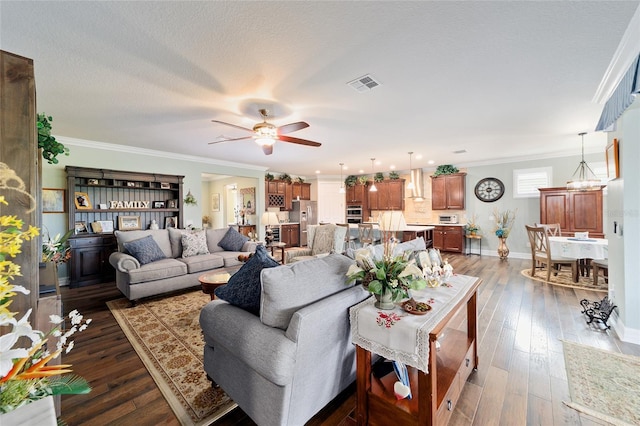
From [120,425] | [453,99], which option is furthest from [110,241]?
[453,99]

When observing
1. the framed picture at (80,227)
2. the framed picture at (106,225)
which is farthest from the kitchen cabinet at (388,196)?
the framed picture at (80,227)

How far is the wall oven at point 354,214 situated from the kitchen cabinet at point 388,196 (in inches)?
21.4

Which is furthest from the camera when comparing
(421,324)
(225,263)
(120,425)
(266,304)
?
(225,263)

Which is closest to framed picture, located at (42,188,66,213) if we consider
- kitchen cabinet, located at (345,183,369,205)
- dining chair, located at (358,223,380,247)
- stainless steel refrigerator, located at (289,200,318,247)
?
stainless steel refrigerator, located at (289,200,318,247)

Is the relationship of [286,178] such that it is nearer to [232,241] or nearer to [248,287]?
[232,241]

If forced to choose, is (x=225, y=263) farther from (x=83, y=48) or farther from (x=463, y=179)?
(x=463, y=179)

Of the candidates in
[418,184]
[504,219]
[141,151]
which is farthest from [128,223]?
[504,219]

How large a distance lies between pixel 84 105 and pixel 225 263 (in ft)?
9.65

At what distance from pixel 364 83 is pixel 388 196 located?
6332 millimetres

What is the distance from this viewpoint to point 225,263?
4613 millimetres

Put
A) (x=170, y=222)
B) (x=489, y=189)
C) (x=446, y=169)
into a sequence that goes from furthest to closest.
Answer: (x=446, y=169) < (x=489, y=189) < (x=170, y=222)

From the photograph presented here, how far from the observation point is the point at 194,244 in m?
4.66

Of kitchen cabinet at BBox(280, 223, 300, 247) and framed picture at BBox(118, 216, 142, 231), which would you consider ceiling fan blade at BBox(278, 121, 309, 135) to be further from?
kitchen cabinet at BBox(280, 223, 300, 247)

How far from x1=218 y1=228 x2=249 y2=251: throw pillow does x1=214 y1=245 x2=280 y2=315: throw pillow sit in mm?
3528
